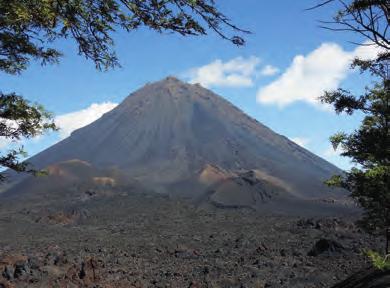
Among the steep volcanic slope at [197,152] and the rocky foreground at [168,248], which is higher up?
the steep volcanic slope at [197,152]

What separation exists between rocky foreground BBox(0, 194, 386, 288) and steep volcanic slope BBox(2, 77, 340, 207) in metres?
24.0

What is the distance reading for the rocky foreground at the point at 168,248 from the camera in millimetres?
22172

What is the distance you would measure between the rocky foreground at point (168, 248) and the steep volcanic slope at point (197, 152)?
24.0 m

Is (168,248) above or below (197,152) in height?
below

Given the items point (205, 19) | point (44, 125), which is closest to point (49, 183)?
point (44, 125)

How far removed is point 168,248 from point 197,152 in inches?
3896

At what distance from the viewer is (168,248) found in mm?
38250

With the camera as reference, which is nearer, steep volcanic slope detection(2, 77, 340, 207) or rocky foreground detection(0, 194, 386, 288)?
rocky foreground detection(0, 194, 386, 288)

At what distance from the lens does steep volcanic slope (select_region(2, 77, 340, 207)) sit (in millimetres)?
100188

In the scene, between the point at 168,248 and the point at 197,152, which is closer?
the point at 168,248

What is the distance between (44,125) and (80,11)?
238 inches

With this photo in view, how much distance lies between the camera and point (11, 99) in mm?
11062

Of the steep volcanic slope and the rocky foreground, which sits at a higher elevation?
the steep volcanic slope

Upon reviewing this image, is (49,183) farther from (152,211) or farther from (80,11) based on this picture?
(80,11)
